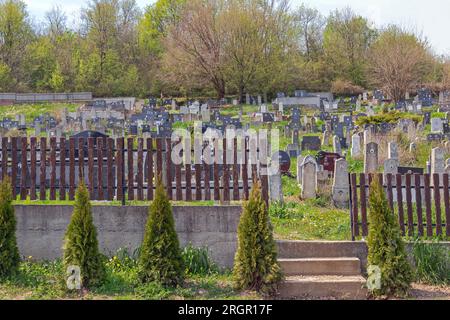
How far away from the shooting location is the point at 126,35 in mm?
55594

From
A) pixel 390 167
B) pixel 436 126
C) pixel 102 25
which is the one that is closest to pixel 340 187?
pixel 390 167

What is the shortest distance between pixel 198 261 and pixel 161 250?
95cm

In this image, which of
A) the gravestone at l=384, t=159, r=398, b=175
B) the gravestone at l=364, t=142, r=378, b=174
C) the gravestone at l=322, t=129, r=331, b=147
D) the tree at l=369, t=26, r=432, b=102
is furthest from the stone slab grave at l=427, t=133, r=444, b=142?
the tree at l=369, t=26, r=432, b=102

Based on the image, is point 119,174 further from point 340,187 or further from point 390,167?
point 390,167

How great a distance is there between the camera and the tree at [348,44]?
49844 mm

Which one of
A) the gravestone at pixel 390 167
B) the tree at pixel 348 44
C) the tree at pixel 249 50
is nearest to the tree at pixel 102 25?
the tree at pixel 249 50

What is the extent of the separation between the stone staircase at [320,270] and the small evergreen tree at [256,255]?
291 mm

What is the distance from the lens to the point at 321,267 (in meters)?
7.28

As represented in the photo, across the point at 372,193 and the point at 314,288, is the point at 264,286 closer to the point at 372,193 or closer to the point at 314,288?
the point at 314,288

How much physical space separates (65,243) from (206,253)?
6.43 ft

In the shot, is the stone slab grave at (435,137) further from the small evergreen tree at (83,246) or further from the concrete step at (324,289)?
the small evergreen tree at (83,246)

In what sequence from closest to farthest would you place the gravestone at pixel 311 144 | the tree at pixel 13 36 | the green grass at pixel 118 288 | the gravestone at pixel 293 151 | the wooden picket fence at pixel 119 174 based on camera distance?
1. the green grass at pixel 118 288
2. the wooden picket fence at pixel 119 174
3. the gravestone at pixel 293 151
4. the gravestone at pixel 311 144
5. the tree at pixel 13 36

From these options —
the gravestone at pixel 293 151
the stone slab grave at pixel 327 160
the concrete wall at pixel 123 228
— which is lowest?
the concrete wall at pixel 123 228

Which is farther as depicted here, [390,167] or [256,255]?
[390,167]
